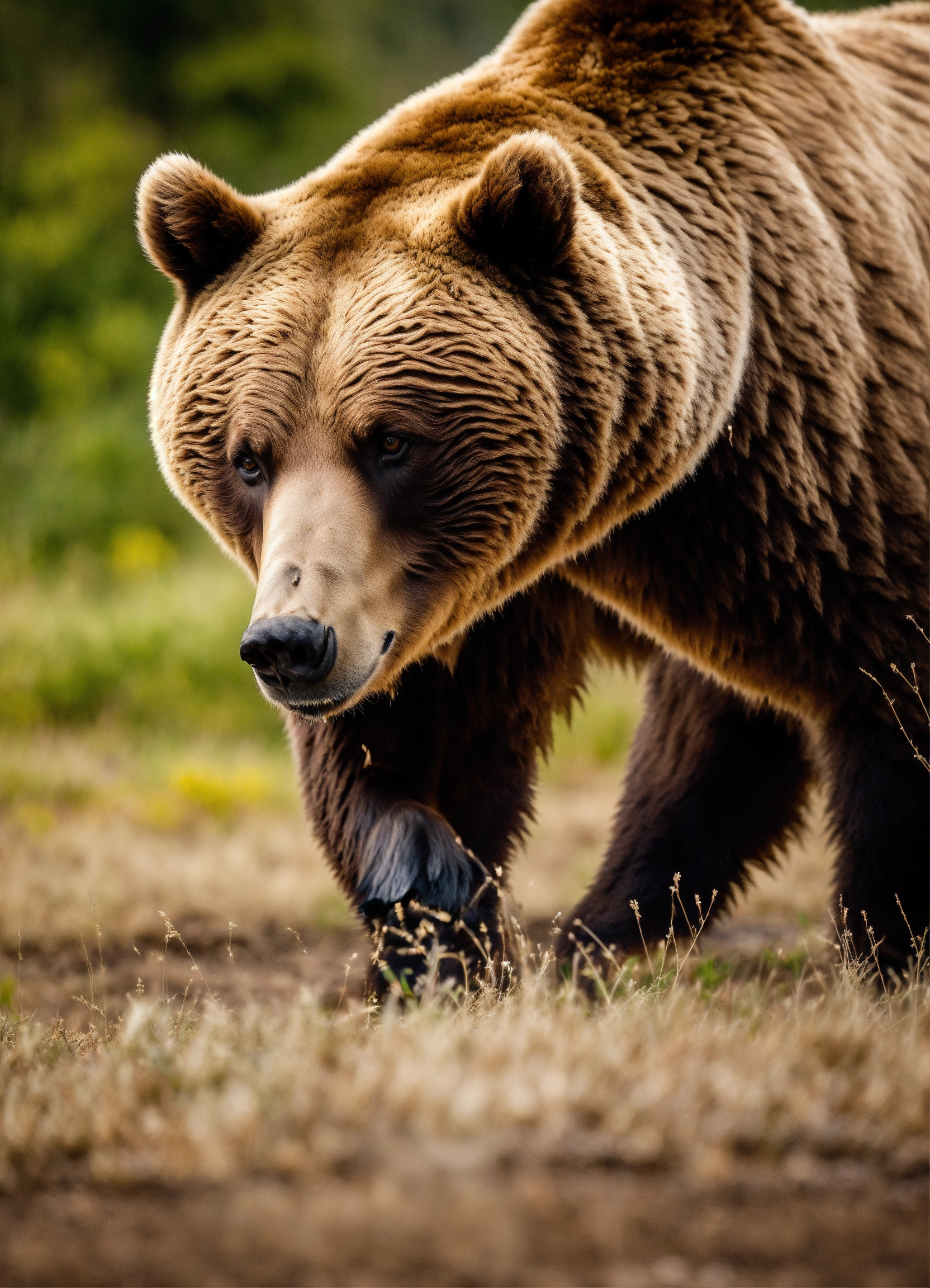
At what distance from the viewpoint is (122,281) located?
13797 mm

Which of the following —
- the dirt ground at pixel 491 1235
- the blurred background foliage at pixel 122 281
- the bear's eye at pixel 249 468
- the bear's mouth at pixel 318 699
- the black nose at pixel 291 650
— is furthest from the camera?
the blurred background foliage at pixel 122 281

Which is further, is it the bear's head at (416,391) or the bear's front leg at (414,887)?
the bear's front leg at (414,887)

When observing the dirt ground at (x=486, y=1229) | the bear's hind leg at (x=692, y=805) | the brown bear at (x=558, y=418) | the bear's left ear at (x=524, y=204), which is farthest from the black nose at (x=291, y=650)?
the bear's hind leg at (x=692, y=805)

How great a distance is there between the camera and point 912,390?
3.60m

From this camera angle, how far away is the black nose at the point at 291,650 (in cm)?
275

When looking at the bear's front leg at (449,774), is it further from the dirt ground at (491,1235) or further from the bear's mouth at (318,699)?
the dirt ground at (491,1235)

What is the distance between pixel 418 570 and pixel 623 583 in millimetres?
662

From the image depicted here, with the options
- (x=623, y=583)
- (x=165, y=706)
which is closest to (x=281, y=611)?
(x=623, y=583)

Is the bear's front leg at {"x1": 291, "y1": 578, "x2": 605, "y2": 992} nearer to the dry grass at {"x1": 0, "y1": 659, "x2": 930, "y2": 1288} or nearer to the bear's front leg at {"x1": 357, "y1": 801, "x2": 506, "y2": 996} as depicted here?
the bear's front leg at {"x1": 357, "y1": 801, "x2": 506, "y2": 996}

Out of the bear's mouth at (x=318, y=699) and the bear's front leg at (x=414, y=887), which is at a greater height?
the bear's mouth at (x=318, y=699)

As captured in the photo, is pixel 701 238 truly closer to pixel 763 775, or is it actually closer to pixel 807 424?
pixel 807 424

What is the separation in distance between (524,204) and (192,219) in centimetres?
89

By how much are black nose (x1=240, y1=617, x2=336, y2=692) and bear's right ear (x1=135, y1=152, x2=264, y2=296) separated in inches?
45.5

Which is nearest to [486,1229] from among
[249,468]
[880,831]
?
[249,468]
